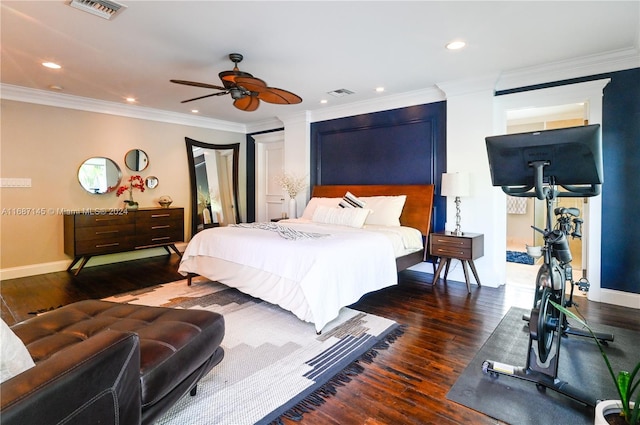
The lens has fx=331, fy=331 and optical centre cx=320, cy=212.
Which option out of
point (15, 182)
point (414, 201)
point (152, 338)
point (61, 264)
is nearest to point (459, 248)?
point (414, 201)

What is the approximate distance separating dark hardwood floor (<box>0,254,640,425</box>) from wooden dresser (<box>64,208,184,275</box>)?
0.32 m

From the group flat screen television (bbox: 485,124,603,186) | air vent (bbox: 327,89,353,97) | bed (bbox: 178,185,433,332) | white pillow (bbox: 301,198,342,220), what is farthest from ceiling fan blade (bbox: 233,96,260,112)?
flat screen television (bbox: 485,124,603,186)

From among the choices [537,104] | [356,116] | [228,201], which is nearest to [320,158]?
[356,116]

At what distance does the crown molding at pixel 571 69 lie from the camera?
10.7 feet

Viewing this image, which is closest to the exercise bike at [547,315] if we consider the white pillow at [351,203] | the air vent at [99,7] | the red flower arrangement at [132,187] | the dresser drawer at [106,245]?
the white pillow at [351,203]

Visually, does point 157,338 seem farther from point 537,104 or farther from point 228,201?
point 228,201

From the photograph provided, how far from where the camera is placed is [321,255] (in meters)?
2.69

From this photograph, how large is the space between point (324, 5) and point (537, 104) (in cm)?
280

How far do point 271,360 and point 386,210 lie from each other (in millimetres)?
2679

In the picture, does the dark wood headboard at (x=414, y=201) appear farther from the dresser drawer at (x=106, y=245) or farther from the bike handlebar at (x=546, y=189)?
the dresser drawer at (x=106, y=245)

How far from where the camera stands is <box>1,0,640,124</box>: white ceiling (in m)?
2.49

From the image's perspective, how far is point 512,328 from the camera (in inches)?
109

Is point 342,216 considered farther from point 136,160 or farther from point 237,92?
point 136,160

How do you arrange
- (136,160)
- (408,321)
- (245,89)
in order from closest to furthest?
1. (408,321)
2. (245,89)
3. (136,160)
